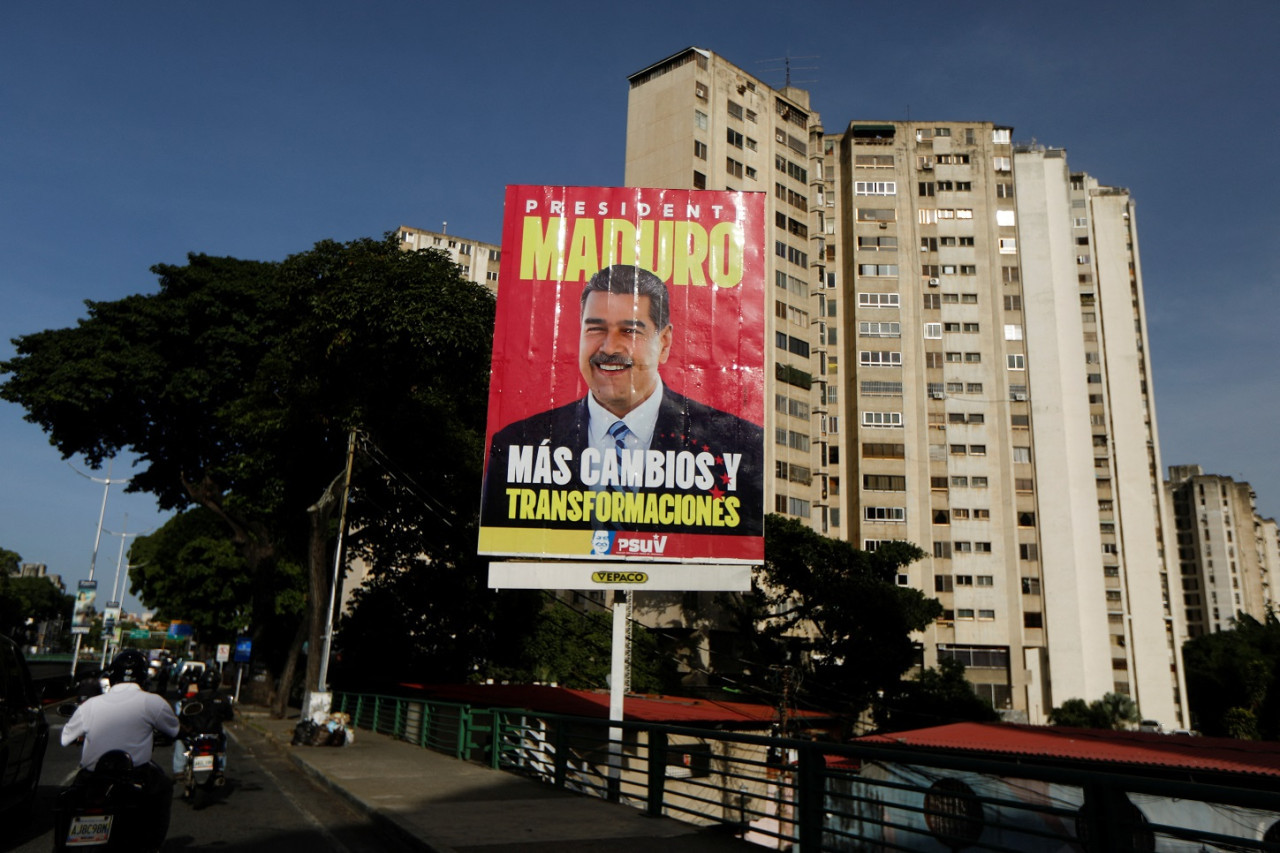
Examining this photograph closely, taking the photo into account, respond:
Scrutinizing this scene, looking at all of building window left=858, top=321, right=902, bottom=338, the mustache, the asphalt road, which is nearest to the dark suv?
the asphalt road

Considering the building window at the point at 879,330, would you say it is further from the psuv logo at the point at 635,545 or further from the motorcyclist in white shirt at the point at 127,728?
the motorcyclist in white shirt at the point at 127,728

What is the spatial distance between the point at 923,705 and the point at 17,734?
46.8 meters

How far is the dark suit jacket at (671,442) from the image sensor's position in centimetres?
1476

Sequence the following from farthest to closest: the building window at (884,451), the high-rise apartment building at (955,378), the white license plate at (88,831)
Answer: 1. the building window at (884,451)
2. the high-rise apartment building at (955,378)
3. the white license plate at (88,831)

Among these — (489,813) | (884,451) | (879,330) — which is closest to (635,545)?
(489,813)

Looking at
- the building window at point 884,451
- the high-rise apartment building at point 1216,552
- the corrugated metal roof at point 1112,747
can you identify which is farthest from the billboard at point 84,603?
the high-rise apartment building at point 1216,552

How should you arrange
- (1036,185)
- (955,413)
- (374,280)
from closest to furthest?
1. (374,280)
2. (955,413)
3. (1036,185)

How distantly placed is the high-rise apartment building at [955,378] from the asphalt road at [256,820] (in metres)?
45.6

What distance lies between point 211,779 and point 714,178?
179ft

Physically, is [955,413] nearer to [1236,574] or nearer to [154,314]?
[154,314]

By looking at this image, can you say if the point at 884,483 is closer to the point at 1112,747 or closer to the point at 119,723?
the point at 1112,747

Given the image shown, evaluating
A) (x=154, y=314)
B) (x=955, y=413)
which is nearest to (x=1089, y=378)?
(x=955, y=413)

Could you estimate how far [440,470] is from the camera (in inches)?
1114

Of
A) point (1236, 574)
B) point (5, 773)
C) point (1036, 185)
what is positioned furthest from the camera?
point (1236, 574)
